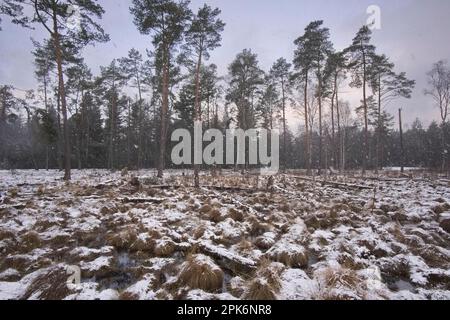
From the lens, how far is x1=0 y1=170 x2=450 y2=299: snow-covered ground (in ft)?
10.8

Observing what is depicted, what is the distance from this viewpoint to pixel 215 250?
14.6 ft

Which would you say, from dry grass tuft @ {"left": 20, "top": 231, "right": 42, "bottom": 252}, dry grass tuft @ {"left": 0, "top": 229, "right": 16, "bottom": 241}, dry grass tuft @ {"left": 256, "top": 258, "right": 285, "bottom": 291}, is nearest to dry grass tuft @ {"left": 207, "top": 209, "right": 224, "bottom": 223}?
dry grass tuft @ {"left": 256, "top": 258, "right": 285, "bottom": 291}

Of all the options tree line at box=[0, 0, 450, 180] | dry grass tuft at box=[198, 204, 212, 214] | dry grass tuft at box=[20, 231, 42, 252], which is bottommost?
dry grass tuft at box=[20, 231, 42, 252]

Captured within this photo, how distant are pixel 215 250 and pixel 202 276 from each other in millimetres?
963

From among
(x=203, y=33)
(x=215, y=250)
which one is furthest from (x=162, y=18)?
(x=215, y=250)

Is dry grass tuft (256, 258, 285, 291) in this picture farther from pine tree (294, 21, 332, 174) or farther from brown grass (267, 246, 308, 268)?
pine tree (294, 21, 332, 174)

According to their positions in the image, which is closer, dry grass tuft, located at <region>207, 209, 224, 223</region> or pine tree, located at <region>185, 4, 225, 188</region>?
dry grass tuft, located at <region>207, 209, 224, 223</region>

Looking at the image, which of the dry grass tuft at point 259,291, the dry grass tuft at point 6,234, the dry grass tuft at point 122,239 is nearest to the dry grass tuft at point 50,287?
the dry grass tuft at point 122,239

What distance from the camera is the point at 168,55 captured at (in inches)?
564

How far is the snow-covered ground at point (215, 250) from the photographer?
3305mm

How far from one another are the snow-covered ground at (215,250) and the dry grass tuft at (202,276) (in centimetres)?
1

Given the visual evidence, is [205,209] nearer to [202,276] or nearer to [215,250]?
[215,250]

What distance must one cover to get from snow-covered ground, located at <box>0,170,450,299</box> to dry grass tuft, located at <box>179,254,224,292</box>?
1cm
